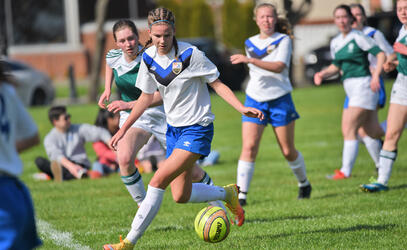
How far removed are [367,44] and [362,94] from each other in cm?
66

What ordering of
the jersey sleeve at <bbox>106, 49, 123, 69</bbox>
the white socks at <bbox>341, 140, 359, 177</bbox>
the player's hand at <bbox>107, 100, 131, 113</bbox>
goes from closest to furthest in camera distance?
the player's hand at <bbox>107, 100, 131, 113</bbox>
the jersey sleeve at <bbox>106, 49, 123, 69</bbox>
the white socks at <bbox>341, 140, 359, 177</bbox>

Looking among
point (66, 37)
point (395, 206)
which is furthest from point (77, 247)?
point (66, 37)

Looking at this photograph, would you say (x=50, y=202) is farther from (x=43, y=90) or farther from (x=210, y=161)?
(x=43, y=90)

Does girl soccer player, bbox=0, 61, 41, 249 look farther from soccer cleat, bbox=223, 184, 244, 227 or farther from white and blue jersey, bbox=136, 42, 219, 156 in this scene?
soccer cleat, bbox=223, 184, 244, 227

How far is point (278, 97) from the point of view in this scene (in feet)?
27.1

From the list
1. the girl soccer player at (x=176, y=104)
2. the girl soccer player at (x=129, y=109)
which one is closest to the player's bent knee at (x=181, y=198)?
the girl soccer player at (x=176, y=104)

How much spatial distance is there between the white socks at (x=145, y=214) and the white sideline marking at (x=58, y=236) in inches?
35.5

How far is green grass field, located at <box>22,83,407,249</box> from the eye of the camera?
655 centimetres

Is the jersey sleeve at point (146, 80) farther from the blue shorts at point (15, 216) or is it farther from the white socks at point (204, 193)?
the blue shorts at point (15, 216)

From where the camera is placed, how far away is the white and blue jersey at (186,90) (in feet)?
19.7

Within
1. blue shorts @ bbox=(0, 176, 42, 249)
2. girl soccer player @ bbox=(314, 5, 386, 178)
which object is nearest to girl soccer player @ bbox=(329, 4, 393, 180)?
girl soccer player @ bbox=(314, 5, 386, 178)

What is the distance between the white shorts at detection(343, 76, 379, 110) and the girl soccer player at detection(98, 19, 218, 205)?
3.08m

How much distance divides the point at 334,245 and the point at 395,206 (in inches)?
74.6

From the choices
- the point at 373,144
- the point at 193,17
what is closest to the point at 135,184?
the point at 373,144
